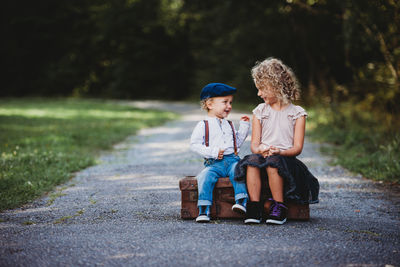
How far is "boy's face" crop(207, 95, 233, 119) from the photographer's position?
420cm

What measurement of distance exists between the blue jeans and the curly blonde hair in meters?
0.80

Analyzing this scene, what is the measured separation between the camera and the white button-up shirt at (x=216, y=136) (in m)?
4.16

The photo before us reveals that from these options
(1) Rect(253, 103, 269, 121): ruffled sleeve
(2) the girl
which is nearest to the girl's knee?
(2) the girl

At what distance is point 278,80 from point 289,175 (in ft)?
2.97

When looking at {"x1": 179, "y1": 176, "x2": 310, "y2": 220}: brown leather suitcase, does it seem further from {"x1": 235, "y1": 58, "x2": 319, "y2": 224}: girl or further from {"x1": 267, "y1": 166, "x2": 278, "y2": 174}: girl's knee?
{"x1": 267, "y1": 166, "x2": 278, "y2": 174}: girl's knee

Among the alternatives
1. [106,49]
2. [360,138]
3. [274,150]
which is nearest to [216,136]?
[274,150]

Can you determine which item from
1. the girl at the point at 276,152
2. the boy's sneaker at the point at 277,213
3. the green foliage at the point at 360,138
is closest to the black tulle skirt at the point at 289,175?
the girl at the point at 276,152

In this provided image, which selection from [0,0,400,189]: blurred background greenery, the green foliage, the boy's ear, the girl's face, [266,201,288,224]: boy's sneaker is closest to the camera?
[266,201,288,224]: boy's sneaker

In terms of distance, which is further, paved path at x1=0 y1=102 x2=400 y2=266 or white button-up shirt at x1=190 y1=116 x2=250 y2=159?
white button-up shirt at x1=190 y1=116 x2=250 y2=159

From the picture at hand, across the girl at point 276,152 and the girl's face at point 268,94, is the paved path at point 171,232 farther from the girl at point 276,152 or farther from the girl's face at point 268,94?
the girl's face at point 268,94

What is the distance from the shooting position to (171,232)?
361cm

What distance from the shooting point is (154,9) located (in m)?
35.8

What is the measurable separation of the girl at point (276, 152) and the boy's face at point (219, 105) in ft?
0.96

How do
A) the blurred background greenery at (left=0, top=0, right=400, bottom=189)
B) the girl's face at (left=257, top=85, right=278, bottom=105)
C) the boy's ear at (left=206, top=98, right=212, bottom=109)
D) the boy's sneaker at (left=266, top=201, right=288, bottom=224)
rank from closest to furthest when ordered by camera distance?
the boy's sneaker at (left=266, top=201, right=288, bottom=224) < the girl's face at (left=257, top=85, right=278, bottom=105) < the boy's ear at (left=206, top=98, right=212, bottom=109) < the blurred background greenery at (left=0, top=0, right=400, bottom=189)
